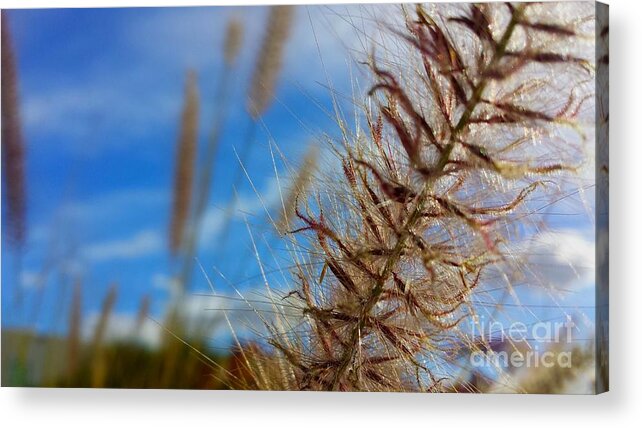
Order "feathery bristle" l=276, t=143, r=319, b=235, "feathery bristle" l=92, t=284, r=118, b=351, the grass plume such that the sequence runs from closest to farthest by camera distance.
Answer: the grass plume
"feathery bristle" l=276, t=143, r=319, b=235
"feathery bristle" l=92, t=284, r=118, b=351

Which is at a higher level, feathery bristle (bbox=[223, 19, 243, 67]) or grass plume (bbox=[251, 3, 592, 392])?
feathery bristle (bbox=[223, 19, 243, 67])

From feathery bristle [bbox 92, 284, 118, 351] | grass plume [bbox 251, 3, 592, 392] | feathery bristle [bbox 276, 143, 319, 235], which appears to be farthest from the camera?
feathery bristle [bbox 92, 284, 118, 351]

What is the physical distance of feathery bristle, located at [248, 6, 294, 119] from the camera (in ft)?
14.3

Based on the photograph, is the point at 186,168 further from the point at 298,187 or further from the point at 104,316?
the point at 104,316

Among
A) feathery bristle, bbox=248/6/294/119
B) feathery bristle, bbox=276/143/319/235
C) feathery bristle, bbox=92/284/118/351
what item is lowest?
feathery bristle, bbox=92/284/118/351

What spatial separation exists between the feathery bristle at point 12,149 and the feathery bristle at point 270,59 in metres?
0.77

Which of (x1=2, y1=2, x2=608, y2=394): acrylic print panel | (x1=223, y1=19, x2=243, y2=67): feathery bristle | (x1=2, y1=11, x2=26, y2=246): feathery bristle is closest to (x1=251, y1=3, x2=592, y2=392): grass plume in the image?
(x1=2, y1=2, x2=608, y2=394): acrylic print panel

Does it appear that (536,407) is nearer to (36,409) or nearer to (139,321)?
(139,321)

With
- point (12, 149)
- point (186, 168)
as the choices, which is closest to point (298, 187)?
point (186, 168)

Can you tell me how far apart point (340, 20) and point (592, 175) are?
915 millimetres

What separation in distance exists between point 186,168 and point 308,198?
1.36 feet

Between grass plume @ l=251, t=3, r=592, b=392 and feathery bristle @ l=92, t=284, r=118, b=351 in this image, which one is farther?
feathery bristle @ l=92, t=284, r=118, b=351

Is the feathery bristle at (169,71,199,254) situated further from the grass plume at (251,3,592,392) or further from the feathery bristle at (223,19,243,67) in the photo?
the grass plume at (251,3,592,392)

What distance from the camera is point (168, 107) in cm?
442
